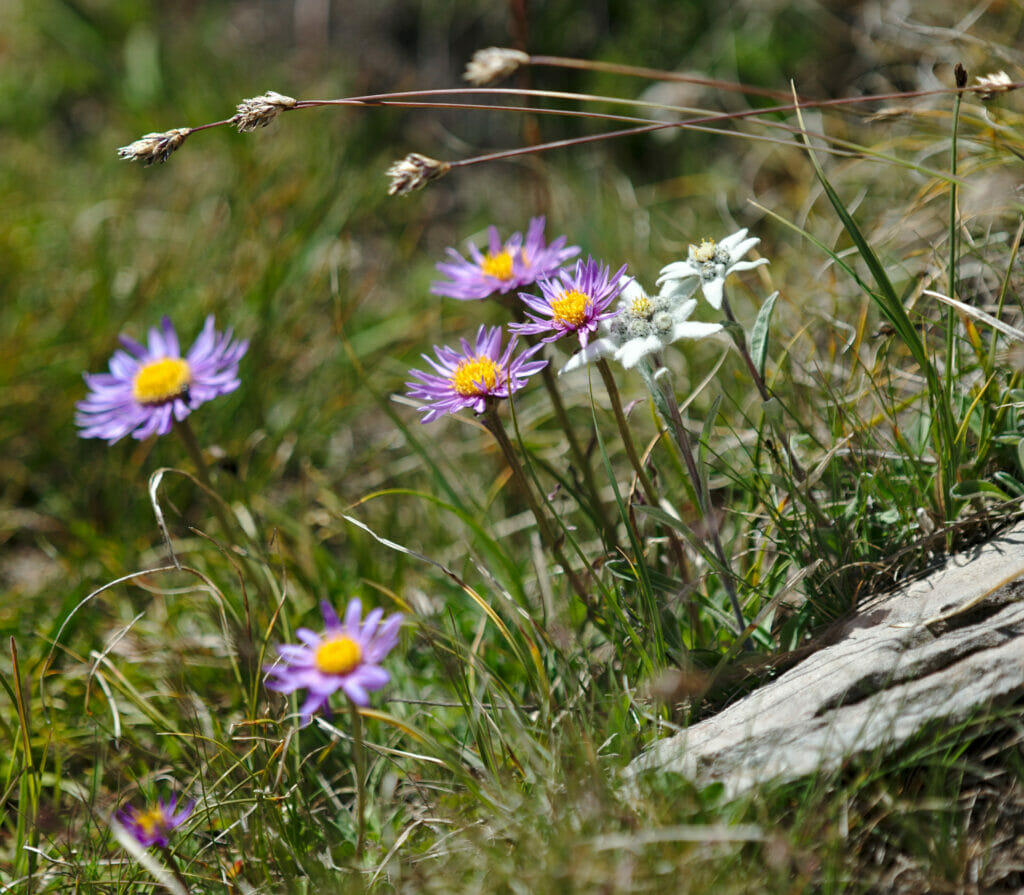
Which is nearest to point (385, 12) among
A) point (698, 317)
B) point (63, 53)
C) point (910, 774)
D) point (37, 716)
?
point (63, 53)

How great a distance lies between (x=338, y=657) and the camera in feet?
4.04

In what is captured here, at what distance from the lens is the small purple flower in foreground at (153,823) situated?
1.54m

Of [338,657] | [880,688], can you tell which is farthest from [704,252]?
[338,657]

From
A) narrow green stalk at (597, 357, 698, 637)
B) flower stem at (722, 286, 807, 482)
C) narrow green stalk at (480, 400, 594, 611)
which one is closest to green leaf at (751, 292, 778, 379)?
flower stem at (722, 286, 807, 482)

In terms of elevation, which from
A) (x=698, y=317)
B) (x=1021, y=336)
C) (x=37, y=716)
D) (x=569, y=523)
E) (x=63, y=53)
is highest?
(x=63, y=53)

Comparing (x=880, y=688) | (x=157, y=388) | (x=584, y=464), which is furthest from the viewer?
(x=157, y=388)

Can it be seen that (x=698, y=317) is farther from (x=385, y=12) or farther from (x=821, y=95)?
(x=385, y=12)

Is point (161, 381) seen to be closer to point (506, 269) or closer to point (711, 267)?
point (506, 269)

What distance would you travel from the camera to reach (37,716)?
2021 mm

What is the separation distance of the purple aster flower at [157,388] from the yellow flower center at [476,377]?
0.60m

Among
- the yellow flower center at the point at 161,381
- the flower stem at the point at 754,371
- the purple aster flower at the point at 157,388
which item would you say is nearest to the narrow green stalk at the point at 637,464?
the flower stem at the point at 754,371

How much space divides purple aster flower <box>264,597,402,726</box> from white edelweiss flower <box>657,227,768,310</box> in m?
0.76

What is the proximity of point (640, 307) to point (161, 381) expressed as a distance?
111 centimetres

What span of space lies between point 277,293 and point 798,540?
2.11 metres
